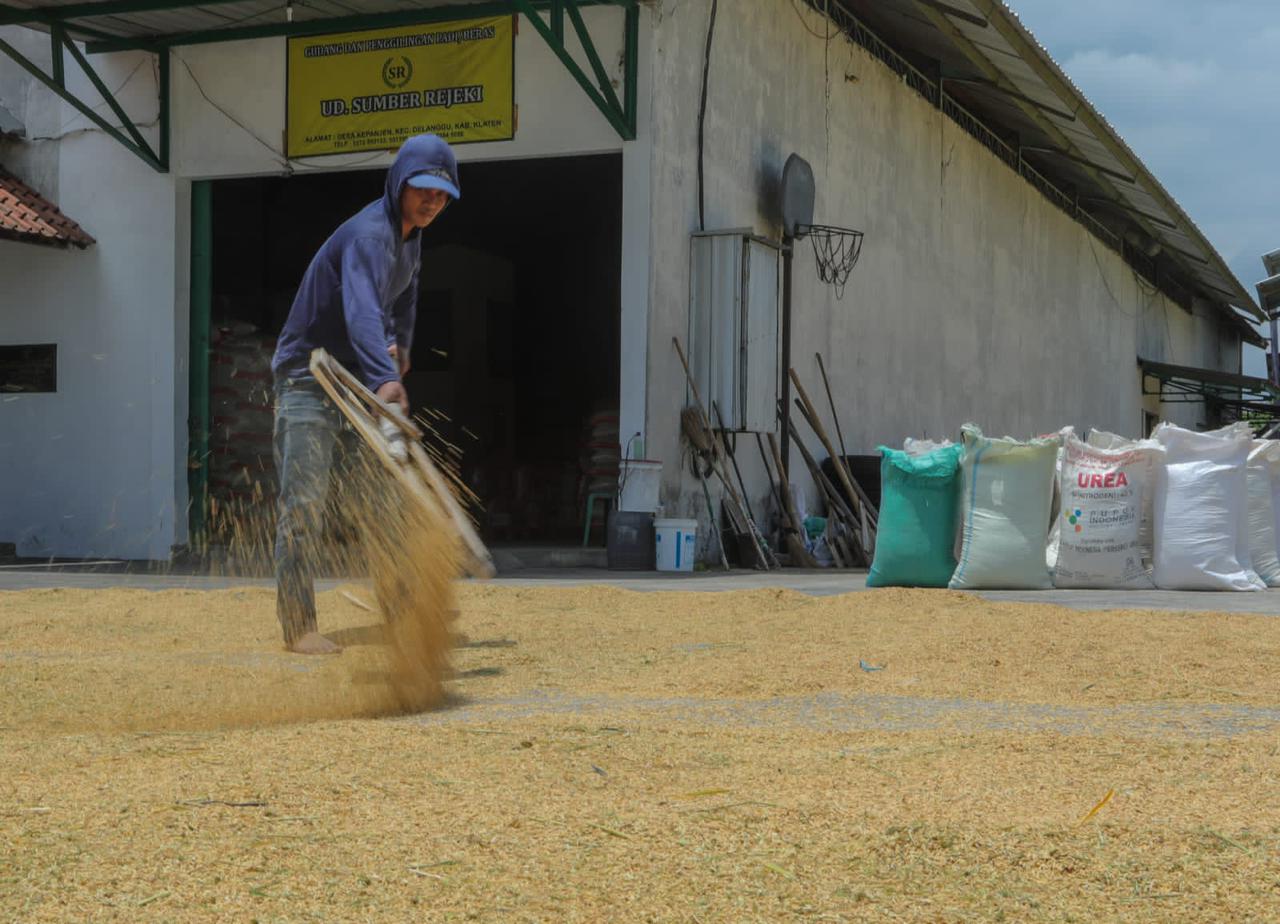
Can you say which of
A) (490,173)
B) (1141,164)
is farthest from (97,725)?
(1141,164)

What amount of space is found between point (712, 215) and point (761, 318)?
0.98 m

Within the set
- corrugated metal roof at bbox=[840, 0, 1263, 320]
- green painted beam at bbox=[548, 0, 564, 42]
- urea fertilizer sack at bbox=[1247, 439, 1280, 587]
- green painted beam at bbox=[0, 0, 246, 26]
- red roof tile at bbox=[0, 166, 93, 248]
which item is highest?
corrugated metal roof at bbox=[840, 0, 1263, 320]

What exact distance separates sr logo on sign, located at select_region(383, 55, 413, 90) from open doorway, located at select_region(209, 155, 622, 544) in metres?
2.41

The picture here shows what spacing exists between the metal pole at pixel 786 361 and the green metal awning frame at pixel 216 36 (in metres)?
2.64

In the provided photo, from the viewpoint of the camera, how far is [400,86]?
1189cm

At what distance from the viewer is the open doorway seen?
532 inches

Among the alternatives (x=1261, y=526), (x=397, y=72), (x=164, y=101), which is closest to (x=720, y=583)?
(x=1261, y=526)

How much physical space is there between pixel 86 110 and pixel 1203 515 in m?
9.08

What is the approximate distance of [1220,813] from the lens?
2908 millimetres

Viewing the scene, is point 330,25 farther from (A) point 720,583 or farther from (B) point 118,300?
(A) point 720,583

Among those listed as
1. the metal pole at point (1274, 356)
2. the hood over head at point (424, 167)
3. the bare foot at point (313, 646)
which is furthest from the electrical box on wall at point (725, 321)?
the metal pole at point (1274, 356)

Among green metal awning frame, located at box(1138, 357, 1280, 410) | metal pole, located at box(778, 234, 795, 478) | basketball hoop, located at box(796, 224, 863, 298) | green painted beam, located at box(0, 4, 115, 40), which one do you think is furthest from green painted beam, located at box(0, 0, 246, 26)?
green metal awning frame, located at box(1138, 357, 1280, 410)

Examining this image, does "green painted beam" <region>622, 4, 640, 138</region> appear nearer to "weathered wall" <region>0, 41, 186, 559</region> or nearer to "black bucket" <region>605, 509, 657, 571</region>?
"black bucket" <region>605, 509, 657, 571</region>

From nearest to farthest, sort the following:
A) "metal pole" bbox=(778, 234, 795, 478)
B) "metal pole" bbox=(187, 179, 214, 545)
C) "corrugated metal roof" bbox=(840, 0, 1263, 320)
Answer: "metal pole" bbox=(187, 179, 214, 545), "metal pole" bbox=(778, 234, 795, 478), "corrugated metal roof" bbox=(840, 0, 1263, 320)
